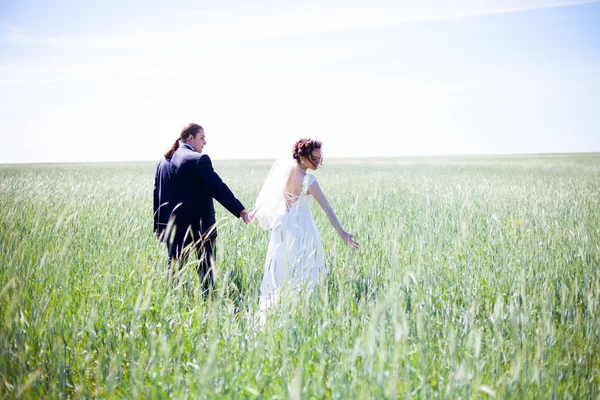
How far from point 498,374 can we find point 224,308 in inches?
67.5

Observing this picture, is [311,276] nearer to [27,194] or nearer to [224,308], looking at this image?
[224,308]

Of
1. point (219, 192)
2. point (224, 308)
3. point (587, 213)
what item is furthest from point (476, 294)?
point (587, 213)

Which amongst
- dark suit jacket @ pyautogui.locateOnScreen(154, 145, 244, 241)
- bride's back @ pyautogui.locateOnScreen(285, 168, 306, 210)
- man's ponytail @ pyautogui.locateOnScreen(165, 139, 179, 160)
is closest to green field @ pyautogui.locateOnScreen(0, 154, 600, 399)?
dark suit jacket @ pyautogui.locateOnScreen(154, 145, 244, 241)

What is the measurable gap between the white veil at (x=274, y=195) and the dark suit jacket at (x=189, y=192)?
11.9 inches

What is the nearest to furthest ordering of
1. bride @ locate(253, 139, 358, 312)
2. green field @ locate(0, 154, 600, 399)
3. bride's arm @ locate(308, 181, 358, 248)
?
1. green field @ locate(0, 154, 600, 399)
2. bride's arm @ locate(308, 181, 358, 248)
3. bride @ locate(253, 139, 358, 312)

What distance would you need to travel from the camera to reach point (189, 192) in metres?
3.99

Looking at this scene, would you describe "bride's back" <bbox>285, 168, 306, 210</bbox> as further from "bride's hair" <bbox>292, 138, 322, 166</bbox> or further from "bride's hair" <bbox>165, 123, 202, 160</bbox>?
"bride's hair" <bbox>165, 123, 202, 160</bbox>

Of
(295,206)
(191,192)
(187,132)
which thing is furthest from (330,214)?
(187,132)

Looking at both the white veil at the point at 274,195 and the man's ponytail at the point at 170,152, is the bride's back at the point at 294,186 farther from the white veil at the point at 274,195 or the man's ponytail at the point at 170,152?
the man's ponytail at the point at 170,152

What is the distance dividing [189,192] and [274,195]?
893 mm

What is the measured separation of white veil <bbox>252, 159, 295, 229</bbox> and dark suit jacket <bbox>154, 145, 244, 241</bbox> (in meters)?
0.30

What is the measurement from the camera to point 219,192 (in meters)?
4.01

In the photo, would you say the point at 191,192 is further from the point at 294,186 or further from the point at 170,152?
the point at 294,186

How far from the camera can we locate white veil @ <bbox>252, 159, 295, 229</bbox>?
13.6 feet
